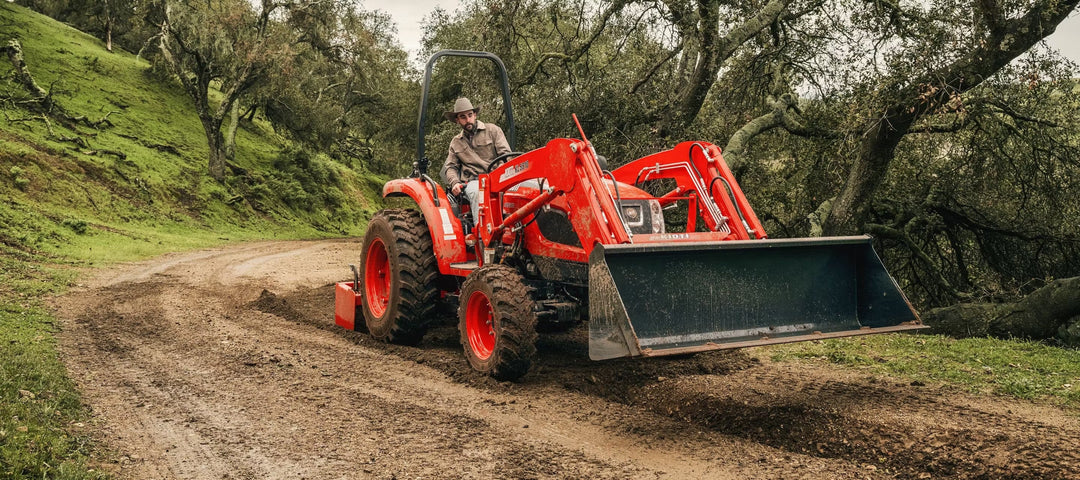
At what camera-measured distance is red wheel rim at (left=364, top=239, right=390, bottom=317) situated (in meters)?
7.20

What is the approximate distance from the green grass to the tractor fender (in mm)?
2721

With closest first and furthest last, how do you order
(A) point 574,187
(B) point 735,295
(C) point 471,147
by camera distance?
(B) point 735,295, (A) point 574,187, (C) point 471,147

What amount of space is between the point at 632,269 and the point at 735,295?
2.45 ft

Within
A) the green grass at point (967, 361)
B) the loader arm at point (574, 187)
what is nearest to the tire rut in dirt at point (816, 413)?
the green grass at point (967, 361)

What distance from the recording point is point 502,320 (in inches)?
192

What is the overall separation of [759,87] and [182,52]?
706 inches

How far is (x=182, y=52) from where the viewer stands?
2212 centimetres

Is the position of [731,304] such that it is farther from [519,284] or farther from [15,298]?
[15,298]

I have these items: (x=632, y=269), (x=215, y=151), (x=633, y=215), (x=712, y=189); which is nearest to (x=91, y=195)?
(x=215, y=151)

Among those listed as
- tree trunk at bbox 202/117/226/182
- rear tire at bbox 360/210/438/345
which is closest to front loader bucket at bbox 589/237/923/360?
rear tire at bbox 360/210/438/345

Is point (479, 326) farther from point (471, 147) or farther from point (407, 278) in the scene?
point (471, 147)

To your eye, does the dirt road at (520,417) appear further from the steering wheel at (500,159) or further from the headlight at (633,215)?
the steering wheel at (500,159)

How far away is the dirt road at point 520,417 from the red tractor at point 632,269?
1.40ft

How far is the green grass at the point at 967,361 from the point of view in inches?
187
